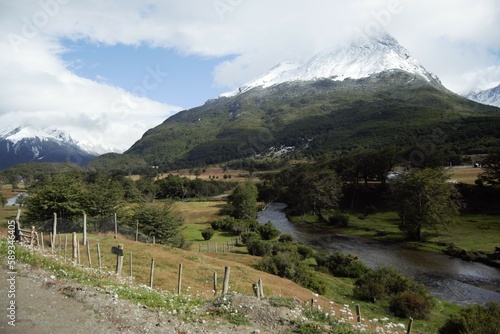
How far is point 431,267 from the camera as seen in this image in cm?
4659

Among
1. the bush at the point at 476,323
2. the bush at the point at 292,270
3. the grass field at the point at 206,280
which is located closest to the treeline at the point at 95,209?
the grass field at the point at 206,280

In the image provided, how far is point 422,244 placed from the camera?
58.4 metres

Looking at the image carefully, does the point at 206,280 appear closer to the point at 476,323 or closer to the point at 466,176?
the point at 476,323

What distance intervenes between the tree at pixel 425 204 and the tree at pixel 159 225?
138 ft

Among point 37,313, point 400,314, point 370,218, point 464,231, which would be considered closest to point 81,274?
point 37,313

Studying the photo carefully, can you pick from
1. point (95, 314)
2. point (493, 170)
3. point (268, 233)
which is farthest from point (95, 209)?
point (493, 170)

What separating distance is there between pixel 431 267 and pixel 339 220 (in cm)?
3122

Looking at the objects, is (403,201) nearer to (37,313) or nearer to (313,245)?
(313,245)

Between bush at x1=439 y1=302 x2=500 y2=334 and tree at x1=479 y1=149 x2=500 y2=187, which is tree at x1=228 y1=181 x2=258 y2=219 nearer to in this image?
tree at x1=479 y1=149 x2=500 y2=187

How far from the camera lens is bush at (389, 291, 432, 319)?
88.2 ft

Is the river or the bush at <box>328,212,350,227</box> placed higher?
the bush at <box>328,212,350,227</box>

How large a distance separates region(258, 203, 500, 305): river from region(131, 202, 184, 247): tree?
83.7ft

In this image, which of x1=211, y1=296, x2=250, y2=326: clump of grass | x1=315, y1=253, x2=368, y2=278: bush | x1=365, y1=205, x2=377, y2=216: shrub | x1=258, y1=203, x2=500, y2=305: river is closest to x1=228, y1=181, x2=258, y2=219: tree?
x1=258, y1=203, x2=500, y2=305: river

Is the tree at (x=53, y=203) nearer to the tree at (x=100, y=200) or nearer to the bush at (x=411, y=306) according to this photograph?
the tree at (x=100, y=200)
